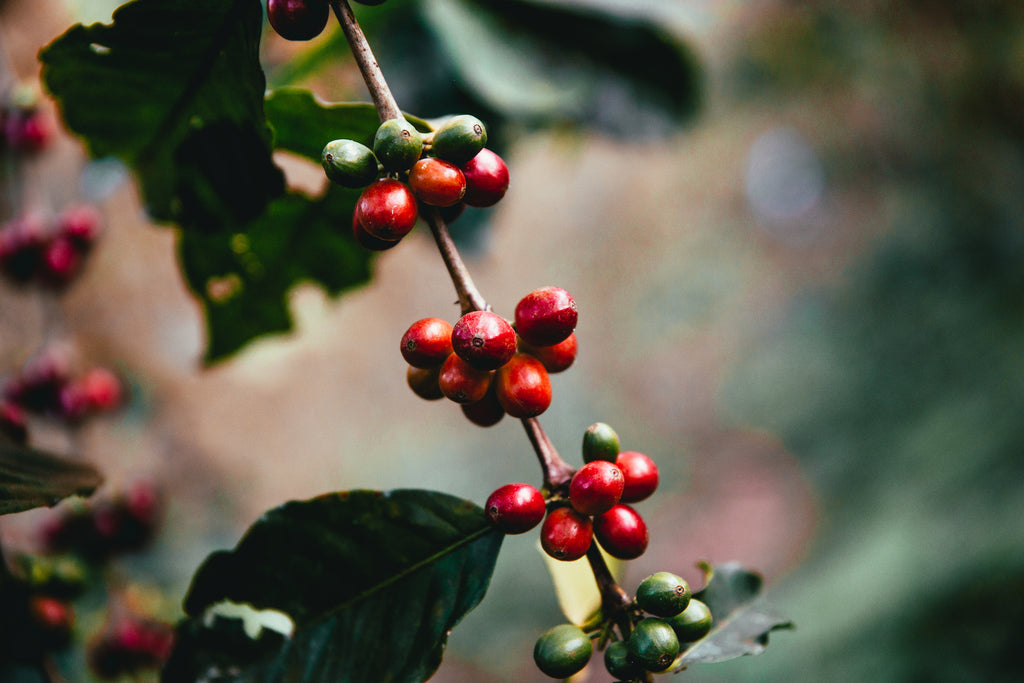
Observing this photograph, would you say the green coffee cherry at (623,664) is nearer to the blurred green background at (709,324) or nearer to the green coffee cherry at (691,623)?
the green coffee cherry at (691,623)

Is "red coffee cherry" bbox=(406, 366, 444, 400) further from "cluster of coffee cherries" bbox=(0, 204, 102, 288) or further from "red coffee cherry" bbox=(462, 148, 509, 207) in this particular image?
"cluster of coffee cherries" bbox=(0, 204, 102, 288)

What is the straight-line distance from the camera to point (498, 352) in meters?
0.58

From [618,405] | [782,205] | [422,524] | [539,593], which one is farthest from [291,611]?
[782,205]

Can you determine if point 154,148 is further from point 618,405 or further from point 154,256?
point 618,405

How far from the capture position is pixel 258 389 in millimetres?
2824

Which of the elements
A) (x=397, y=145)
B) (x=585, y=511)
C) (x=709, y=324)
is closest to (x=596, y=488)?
(x=585, y=511)

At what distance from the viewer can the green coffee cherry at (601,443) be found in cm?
67

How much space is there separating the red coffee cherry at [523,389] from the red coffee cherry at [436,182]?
0.17 m

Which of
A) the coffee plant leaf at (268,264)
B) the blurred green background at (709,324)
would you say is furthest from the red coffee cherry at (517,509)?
the blurred green background at (709,324)

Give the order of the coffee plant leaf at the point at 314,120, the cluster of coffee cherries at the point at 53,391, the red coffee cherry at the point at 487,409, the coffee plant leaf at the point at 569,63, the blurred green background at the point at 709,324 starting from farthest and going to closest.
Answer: the blurred green background at the point at 709,324 → the cluster of coffee cherries at the point at 53,391 → the coffee plant leaf at the point at 569,63 → the coffee plant leaf at the point at 314,120 → the red coffee cherry at the point at 487,409

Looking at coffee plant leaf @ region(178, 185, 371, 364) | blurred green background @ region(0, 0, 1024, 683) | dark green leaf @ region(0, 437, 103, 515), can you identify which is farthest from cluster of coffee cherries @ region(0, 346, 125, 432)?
dark green leaf @ region(0, 437, 103, 515)

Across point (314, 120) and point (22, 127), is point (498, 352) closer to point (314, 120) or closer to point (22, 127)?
point (314, 120)

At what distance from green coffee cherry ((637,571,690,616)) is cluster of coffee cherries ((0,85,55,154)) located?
1.75 meters

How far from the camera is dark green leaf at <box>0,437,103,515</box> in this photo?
2.15 ft
